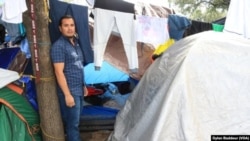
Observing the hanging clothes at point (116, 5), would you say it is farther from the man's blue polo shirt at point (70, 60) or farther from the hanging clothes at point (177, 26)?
the man's blue polo shirt at point (70, 60)

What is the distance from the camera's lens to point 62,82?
3568 millimetres

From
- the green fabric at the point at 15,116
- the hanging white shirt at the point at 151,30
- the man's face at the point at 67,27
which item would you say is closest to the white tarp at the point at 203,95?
the man's face at the point at 67,27

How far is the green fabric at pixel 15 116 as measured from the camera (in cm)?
373

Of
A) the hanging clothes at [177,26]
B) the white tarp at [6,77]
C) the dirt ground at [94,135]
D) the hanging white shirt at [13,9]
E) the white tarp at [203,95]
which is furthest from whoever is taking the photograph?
the dirt ground at [94,135]

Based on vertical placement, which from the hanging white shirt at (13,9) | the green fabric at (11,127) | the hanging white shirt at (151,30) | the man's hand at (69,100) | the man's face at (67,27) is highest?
the hanging white shirt at (13,9)

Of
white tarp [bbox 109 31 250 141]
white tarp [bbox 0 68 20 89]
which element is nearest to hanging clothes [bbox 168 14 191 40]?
white tarp [bbox 109 31 250 141]

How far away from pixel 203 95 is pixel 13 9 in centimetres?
227

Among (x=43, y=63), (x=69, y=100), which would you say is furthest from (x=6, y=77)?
(x=69, y=100)

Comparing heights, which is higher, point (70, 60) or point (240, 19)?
point (240, 19)

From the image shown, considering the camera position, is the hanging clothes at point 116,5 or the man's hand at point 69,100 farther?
the hanging clothes at point 116,5

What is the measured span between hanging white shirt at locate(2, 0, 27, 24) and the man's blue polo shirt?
0.55m

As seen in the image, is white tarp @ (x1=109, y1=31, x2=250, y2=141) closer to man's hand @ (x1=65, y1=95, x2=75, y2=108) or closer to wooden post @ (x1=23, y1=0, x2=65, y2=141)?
man's hand @ (x1=65, y1=95, x2=75, y2=108)

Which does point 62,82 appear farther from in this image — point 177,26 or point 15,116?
point 177,26

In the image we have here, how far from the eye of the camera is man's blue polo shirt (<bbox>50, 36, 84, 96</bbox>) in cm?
359
